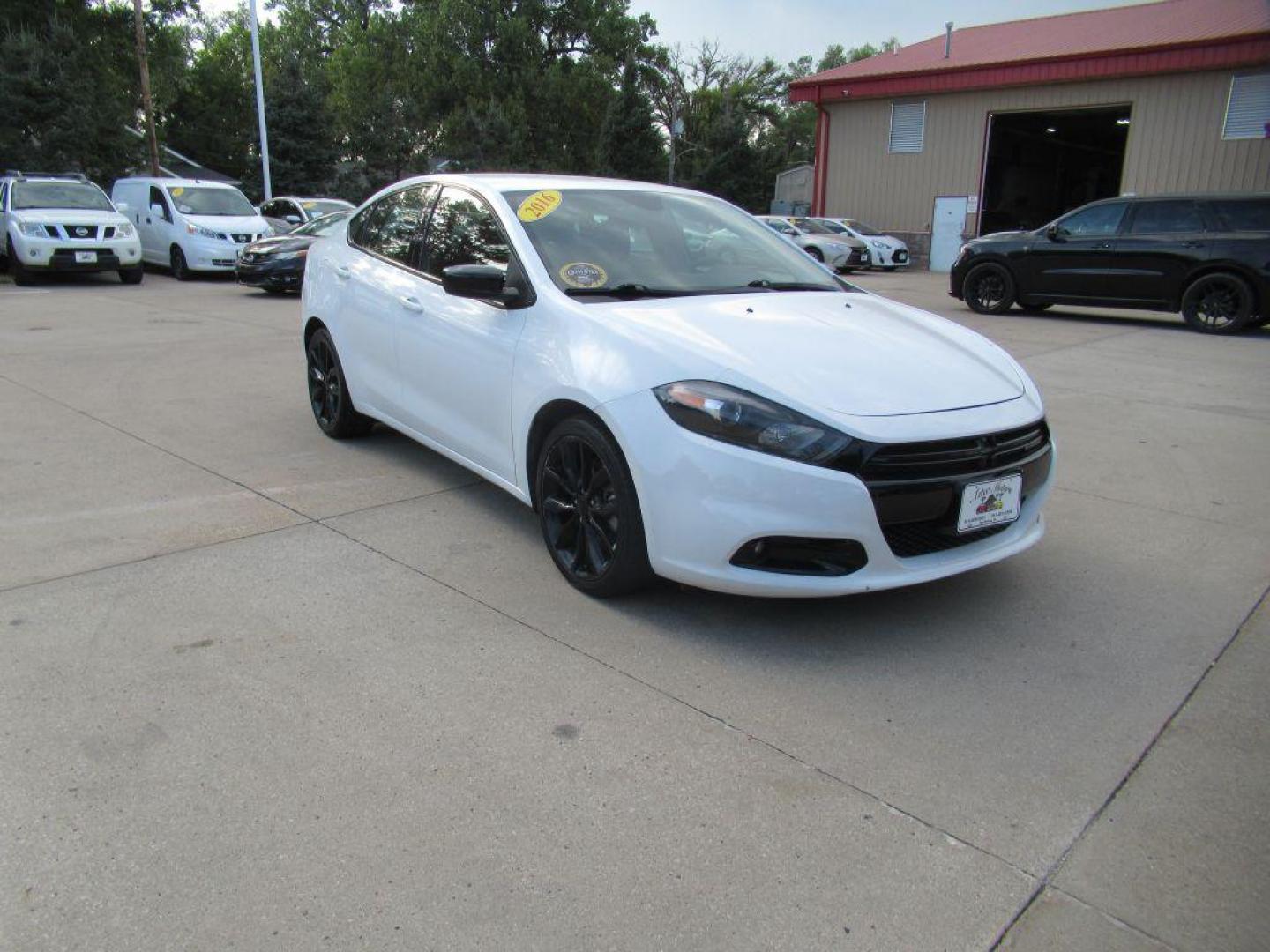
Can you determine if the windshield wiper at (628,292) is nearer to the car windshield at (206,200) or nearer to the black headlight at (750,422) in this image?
the black headlight at (750,422)

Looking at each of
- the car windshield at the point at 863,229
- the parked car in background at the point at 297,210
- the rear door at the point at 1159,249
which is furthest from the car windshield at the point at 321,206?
the rear door at the point at 1159,249

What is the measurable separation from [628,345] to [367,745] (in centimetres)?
165

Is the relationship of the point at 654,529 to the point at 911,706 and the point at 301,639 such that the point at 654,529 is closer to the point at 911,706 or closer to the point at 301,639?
the point at 911,706

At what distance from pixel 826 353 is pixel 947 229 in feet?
79.9

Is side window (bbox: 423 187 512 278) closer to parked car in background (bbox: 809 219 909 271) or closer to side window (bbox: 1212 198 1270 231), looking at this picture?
side window (bbox: 1212 198 1270 231)

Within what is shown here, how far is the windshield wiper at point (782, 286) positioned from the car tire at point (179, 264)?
14.9 m

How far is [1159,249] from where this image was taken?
40.5ft

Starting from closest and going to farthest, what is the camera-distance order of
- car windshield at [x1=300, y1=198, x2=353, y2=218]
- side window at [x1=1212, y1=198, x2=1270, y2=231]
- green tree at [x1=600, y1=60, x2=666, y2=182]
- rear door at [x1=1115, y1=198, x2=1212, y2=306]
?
side window at [x1=1212, y1=198, x2=1270, y2=231] → rear door at [x1=1115, y1=198, x2=1212, y2=306] → car windshield at [x1=300, y1=198, x2=353, y2=218] → green tree at [x1=600, y1=60, x2=666, y2=182]

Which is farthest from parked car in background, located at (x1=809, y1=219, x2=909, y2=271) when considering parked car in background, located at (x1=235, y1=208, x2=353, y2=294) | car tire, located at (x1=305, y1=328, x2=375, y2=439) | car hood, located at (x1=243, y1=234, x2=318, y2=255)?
car tire, located at (x1=305, y1=328, x2=375, y2=439)

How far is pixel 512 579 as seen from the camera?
156 inches

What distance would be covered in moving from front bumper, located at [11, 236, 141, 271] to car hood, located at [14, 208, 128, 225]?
1.06ft

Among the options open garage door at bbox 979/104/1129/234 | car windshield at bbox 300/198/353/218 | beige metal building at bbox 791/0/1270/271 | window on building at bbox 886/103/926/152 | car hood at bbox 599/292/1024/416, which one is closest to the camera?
car hood at bbox 599/292/1024/416

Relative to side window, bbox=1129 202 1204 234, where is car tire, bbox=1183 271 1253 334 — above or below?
below

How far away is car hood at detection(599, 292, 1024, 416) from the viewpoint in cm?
332
